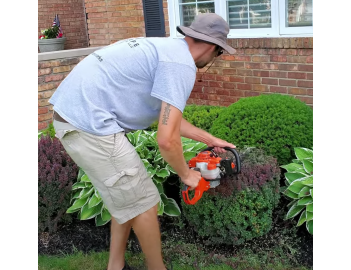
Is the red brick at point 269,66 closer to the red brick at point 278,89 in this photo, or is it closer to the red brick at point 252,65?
the red brick at point 252,65

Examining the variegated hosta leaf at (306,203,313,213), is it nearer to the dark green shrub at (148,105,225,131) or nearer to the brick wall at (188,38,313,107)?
the dark green shrub at (148,105,225,131)

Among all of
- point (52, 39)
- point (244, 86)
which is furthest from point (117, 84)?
point (52, 39)

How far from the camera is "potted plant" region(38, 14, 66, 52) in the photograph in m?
9.70

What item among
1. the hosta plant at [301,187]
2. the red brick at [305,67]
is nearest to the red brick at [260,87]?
the red brick at [305,67]

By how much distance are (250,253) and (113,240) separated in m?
1.09

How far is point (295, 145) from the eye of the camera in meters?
3.90

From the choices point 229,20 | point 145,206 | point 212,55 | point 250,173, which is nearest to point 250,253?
point 250,173

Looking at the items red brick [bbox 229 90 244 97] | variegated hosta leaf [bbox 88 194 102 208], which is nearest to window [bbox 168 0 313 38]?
red brick [bbox 229 90 244 97]

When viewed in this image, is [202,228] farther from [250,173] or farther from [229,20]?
[229,20]

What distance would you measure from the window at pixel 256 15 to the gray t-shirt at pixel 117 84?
9.06 feet

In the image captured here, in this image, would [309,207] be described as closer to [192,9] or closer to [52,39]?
[192,9]

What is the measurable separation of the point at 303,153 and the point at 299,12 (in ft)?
6.71

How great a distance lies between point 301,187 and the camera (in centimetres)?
345

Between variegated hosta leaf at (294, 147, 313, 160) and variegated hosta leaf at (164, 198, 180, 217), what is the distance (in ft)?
3.71
